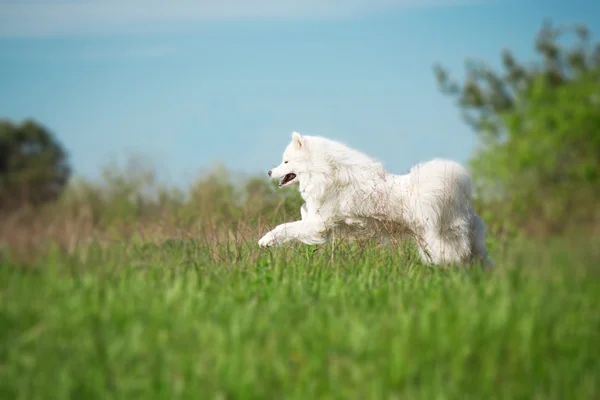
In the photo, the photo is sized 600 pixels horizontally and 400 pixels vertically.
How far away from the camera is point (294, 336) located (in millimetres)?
3768

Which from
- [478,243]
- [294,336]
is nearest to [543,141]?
[478,243]

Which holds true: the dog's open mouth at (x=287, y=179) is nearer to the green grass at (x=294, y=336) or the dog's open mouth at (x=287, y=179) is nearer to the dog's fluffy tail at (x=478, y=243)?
the dog's fluffy tail at (x=478, y=243)

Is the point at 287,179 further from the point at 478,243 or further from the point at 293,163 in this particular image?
the point at 478,243

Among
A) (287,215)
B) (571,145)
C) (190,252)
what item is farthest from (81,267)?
(571,145)

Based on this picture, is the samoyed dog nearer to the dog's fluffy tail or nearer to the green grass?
the dog's fluffy tail

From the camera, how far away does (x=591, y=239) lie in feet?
13.9

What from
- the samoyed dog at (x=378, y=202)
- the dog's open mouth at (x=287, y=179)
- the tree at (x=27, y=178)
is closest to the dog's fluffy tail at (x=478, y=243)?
the samoyed dog at (x=378, y=202)

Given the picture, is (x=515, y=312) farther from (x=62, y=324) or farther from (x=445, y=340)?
(x=62, y=324)

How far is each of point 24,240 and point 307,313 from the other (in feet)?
7.29

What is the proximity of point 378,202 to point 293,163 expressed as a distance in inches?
51.1

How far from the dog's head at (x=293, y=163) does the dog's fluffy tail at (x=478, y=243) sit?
6.85 ft

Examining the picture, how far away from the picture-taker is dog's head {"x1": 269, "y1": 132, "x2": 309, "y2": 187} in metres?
7.35

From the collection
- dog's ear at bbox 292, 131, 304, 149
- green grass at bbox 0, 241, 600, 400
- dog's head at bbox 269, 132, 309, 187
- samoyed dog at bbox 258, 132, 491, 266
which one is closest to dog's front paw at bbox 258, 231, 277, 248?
samoyed dog at bbox 258, 132, 491, 266

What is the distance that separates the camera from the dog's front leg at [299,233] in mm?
6758
